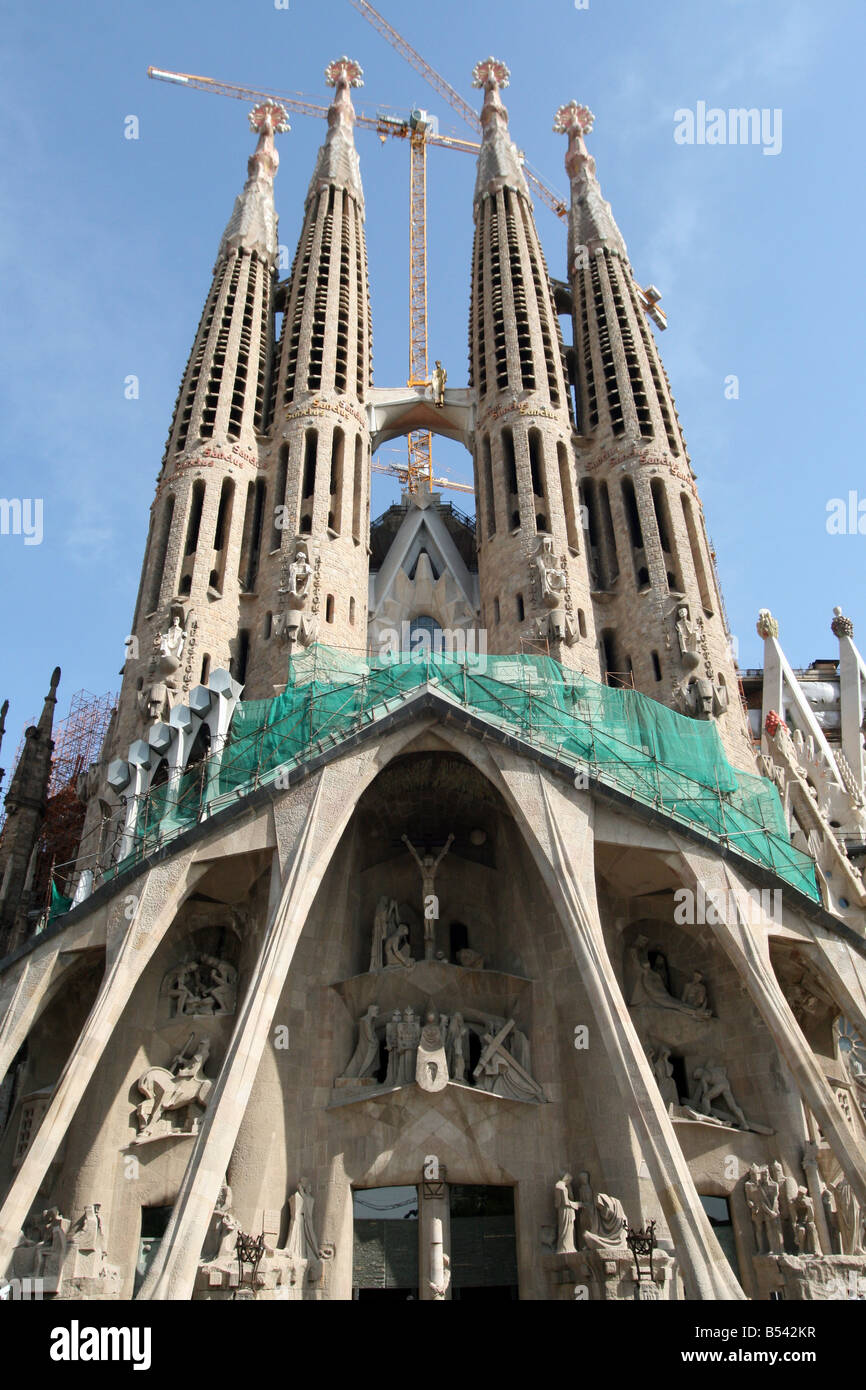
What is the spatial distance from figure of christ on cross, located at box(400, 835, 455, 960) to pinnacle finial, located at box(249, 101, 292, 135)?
88.0 ft

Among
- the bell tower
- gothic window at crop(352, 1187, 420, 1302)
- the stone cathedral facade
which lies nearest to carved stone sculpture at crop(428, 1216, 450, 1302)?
the stone cathedral facade

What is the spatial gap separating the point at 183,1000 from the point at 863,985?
438 inches

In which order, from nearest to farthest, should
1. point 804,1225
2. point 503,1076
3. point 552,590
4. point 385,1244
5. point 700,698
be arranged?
point 804,1225 < point 385,1244 < point 503,1076 < point 700,698 < point 552,590

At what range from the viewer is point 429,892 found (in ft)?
62.4

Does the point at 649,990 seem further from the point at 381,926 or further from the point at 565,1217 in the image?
the point at 381,926

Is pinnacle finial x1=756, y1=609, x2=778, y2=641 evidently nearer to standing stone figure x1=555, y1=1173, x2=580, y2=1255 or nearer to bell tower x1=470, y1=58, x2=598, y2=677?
bell tower x1=470, y1=58, x2=598, y2=677

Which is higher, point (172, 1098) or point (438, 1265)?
point (172, 1098)

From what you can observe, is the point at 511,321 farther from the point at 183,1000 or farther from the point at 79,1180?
the point at 79,1180

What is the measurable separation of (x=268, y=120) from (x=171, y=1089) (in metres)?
31.3

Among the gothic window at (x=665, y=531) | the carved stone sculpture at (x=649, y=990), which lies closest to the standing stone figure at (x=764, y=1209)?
the carved stone sculpture at (x=649, y=990)

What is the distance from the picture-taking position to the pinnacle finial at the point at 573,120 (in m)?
35.0

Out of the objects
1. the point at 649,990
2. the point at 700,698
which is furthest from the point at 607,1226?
the point at 700,698

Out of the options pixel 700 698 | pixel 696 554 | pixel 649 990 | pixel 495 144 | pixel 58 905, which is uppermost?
pixel 495 144
